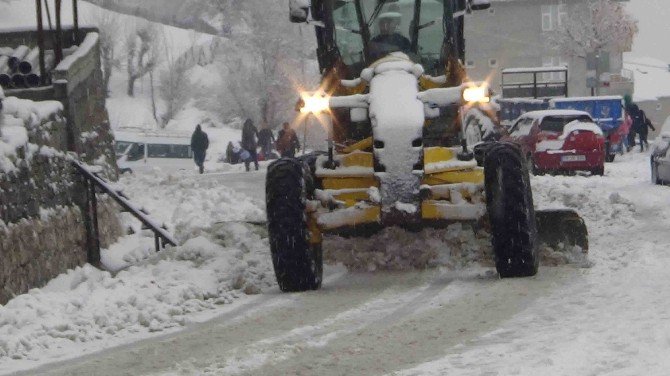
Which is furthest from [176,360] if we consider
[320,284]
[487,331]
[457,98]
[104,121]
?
[104,121]

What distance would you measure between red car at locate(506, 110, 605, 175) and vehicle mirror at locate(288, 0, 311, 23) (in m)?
15.4

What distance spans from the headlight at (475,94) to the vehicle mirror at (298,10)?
1.67m

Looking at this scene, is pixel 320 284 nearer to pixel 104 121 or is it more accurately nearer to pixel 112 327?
pixel 112 327

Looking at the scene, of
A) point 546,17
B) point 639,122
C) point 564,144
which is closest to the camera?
point 564,144

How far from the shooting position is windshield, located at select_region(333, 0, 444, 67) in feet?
38.3

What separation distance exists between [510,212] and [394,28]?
277 centimetres

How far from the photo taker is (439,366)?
6.60m

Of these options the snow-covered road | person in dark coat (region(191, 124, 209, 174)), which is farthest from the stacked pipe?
person in dark coat (region(191, 124, 209, 174))

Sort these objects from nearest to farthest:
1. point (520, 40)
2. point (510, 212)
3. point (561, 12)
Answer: point (510, 212) < point (561, 12) < point (520, 40)

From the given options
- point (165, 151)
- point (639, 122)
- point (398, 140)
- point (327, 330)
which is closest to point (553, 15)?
point (165, 151)

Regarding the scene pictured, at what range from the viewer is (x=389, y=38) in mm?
11766

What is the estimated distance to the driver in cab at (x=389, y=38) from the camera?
11.7 m

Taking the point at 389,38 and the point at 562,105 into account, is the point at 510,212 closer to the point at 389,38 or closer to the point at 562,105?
the point at 389,38

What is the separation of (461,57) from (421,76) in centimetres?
74
